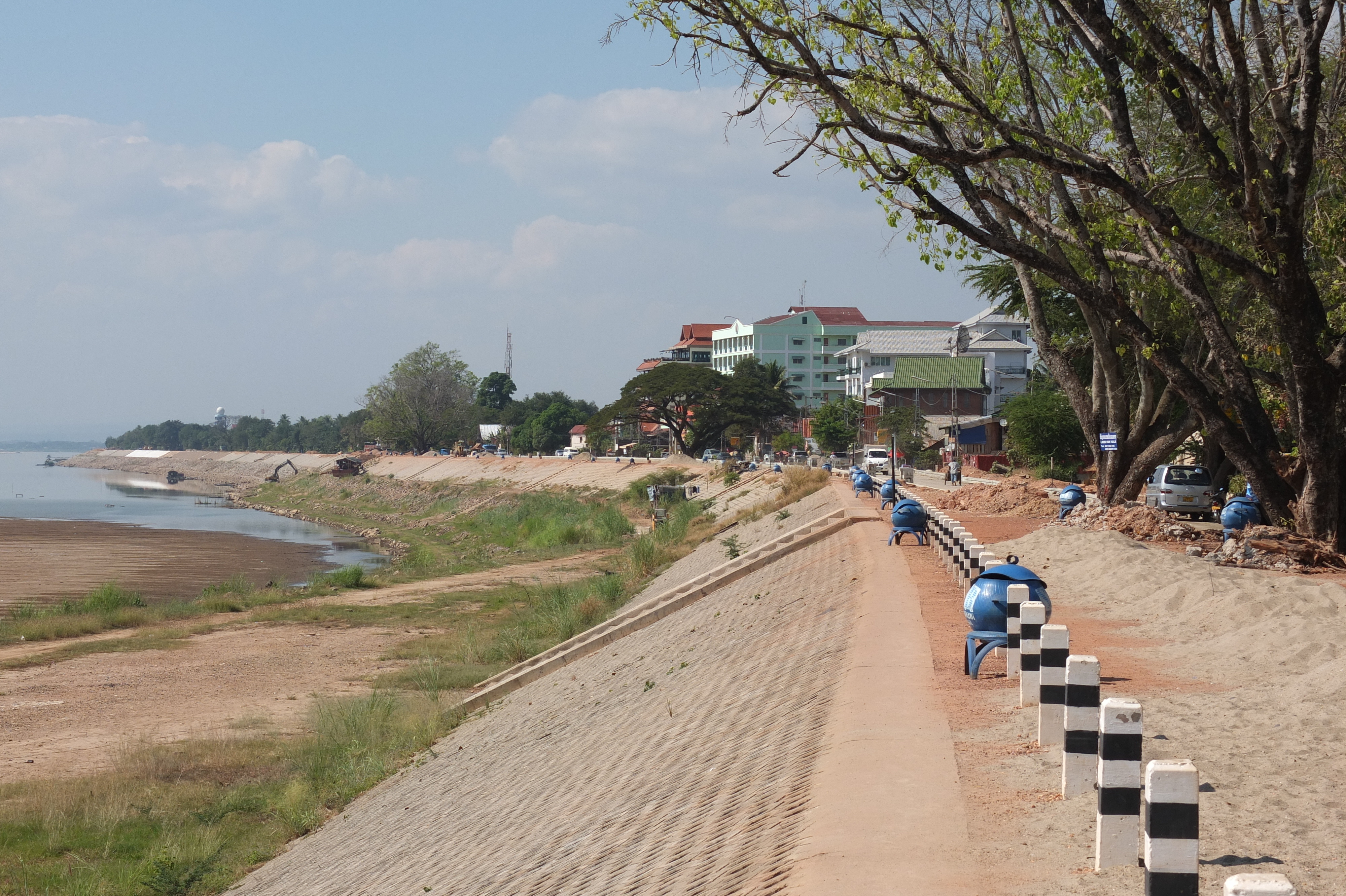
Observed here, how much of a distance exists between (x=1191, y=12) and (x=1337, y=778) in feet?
40.5

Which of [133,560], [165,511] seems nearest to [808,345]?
[165,511]

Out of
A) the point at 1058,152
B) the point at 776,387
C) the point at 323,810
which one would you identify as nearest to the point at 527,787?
the point at 323,810

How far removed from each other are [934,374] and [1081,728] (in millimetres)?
88283

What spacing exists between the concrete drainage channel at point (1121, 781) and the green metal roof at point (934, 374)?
82.6 meters

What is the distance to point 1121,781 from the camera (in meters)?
5.18

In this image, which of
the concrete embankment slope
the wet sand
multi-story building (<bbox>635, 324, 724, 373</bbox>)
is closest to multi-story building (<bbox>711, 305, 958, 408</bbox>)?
multi-story building (<bbox>635, 324, 724, 373</bbox>)

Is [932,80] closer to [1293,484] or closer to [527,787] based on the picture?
[1293,484]

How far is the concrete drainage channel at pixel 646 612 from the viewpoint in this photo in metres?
20.3

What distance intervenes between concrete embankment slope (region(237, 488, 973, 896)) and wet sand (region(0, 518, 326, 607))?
28899mm

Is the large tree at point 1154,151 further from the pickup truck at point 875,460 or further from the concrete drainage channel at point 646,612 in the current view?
the pickup truck at point 875,460

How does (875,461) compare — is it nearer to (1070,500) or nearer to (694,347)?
(1070,500)

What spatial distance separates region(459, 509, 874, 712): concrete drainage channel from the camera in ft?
66.7

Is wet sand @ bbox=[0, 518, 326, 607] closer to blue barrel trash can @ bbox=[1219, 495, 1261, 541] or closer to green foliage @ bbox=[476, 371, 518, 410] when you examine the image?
blue barrel trash can @ bbox=[1219, 495, 1261, 541]

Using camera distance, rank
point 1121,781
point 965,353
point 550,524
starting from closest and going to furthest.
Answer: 1. point 1121,781
2. point 550,524
3. point 965,353
